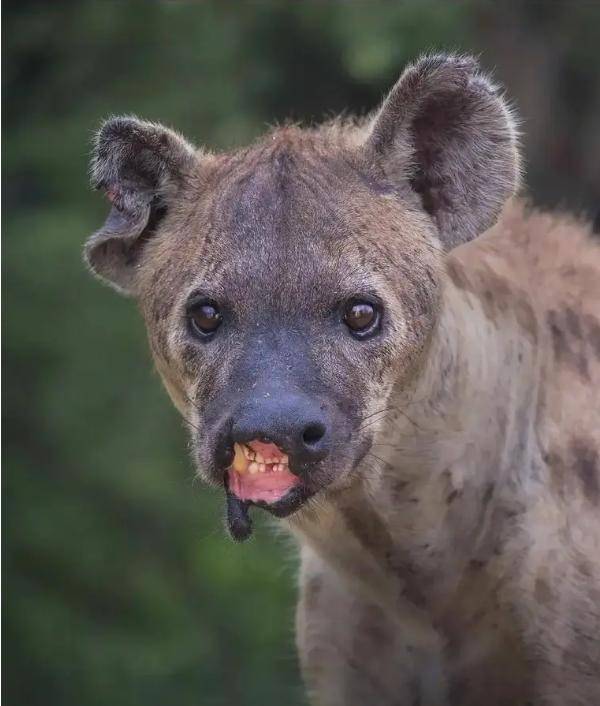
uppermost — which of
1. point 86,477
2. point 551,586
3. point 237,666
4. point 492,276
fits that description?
point 492,276

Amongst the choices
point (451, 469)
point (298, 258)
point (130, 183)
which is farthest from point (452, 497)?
point (130, 183)

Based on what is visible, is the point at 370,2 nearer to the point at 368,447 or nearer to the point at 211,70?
the point at 211,70

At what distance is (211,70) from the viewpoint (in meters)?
5.99

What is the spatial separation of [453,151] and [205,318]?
24.5 inches

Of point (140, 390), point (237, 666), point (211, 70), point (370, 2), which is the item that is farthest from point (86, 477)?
point (370, 2)

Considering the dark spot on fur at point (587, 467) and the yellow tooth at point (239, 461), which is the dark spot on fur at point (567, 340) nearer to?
the dark spot on fur at point (587, 467)

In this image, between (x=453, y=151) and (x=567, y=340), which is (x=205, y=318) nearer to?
(x=453, y=151)

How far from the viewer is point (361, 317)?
3.19 meters

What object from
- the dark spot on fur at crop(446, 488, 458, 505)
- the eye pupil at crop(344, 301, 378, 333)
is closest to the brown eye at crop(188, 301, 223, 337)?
the eye pupil at crop(344, 301, 378, 333)

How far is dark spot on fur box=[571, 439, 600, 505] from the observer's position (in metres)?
3.41

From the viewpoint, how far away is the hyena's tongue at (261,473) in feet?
9.99

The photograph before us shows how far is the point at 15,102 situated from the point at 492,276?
3028 mm

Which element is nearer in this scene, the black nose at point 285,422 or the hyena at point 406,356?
the black nose at point 285,422

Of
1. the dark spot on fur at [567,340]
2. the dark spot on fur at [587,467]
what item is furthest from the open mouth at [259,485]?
the dark spot on fur at [567,340]
